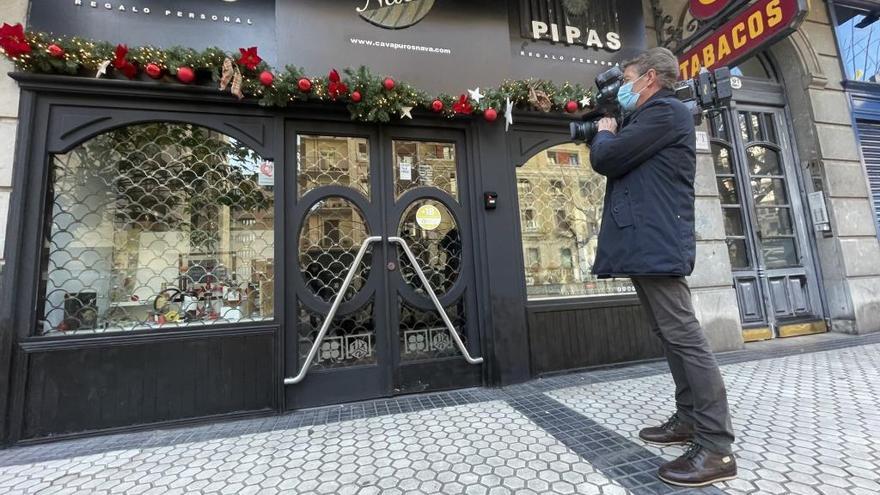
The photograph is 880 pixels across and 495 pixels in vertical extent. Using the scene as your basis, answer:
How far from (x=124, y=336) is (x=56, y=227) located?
100 cm

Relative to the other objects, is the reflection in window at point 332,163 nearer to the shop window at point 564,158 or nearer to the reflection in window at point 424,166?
the reflection in window at point 424,166

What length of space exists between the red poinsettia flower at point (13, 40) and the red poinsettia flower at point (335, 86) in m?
2.00

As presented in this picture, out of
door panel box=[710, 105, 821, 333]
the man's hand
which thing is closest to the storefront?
door panel box=[710, 105, 821, 333]

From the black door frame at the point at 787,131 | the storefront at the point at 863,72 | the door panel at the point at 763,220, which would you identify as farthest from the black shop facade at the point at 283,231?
the storefront at the point at 863,72

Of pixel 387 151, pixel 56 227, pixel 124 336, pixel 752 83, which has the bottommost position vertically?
pixel 124 336

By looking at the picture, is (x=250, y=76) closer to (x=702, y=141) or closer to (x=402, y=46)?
(x=402, y=46)

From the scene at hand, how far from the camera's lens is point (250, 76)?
2971 mm

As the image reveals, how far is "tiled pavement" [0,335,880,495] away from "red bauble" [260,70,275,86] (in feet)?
8.62

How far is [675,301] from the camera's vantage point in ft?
6.00

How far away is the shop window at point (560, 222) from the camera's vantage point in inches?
152

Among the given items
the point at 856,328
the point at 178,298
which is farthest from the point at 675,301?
the point at 856,328

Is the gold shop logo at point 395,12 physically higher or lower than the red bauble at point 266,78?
higher

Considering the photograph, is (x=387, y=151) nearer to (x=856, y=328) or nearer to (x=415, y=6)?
(x=415, y=6)

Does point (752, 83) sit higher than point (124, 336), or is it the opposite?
point (752, 83)
